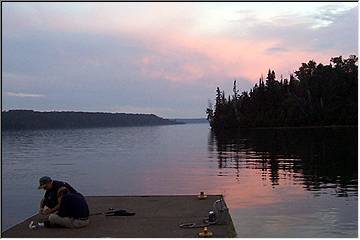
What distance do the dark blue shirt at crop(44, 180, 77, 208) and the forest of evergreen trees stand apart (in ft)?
269

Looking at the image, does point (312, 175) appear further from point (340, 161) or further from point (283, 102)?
point (283, 102)

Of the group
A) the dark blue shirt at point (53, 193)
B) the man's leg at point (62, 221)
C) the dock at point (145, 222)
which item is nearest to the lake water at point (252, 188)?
the dock at point (145, 222)

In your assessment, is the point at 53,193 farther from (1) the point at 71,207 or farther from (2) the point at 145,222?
(2) the point at 145,222

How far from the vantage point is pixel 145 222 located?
33.2 ft

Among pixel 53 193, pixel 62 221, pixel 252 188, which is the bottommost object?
pixel 252 188

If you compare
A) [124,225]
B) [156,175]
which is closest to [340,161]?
[156,175]

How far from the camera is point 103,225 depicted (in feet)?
32.7

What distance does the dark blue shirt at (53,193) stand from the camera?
10.0m

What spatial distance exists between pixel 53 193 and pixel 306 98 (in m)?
95.9

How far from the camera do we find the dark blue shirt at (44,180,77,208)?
32.8 ft

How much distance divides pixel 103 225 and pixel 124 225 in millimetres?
385

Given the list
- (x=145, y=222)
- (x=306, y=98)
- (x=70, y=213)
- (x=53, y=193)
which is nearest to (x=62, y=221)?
(x=70, y=213)

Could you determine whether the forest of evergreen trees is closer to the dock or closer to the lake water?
the lake water

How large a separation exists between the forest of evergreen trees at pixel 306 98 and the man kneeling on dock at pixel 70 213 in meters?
82.3
